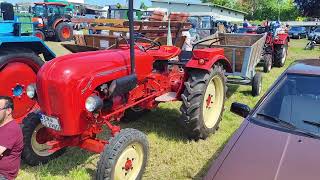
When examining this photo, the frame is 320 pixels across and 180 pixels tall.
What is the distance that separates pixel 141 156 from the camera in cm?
403

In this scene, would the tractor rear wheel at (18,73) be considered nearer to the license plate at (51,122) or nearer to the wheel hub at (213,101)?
the license plate at (51,122)

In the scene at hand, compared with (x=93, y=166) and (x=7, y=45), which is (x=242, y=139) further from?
(x=7, y=45)

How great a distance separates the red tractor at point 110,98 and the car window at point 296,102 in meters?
1.36

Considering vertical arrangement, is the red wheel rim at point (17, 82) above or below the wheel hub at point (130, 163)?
above

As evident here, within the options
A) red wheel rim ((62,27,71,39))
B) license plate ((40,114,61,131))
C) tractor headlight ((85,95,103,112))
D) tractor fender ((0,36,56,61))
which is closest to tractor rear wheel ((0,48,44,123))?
tractor fender ((0,36,56,61))

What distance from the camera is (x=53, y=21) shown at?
20047 millimetres

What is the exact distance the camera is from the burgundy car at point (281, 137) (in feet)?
8.51

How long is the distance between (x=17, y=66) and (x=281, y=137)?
3.98 metres

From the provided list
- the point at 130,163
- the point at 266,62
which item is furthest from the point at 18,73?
the point at 266,62

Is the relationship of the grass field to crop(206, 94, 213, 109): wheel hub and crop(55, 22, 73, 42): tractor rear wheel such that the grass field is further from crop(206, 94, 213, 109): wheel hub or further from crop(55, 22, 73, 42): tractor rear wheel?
crop(55, 22, 73, 42): tractor rear wheel

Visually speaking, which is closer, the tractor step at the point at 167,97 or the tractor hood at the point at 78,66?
the tractor hood at the point at 78,66

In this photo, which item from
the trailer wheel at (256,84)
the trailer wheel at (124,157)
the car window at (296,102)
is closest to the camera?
the car window at (296,102)

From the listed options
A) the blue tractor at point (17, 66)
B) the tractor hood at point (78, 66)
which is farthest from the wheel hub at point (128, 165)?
the blue tractor at point (17, 66)

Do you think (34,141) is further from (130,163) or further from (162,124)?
(162,124)
